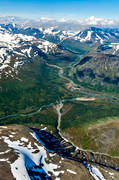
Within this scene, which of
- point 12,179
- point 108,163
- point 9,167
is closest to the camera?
point 12,179

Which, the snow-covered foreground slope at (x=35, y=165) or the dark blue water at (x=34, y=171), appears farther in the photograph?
the dark blue water at (x=34, y=171)

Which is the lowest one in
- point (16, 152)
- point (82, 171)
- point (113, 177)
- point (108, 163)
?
point (108, 163)

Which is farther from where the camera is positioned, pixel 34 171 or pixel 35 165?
pixel 35 165

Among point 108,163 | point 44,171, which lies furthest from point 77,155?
point 44,171

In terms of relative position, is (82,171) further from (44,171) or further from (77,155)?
(77,155)

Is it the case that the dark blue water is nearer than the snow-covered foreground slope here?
No

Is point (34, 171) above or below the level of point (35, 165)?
above

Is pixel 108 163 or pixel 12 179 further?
pixel 108 163

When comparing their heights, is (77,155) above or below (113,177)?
below
